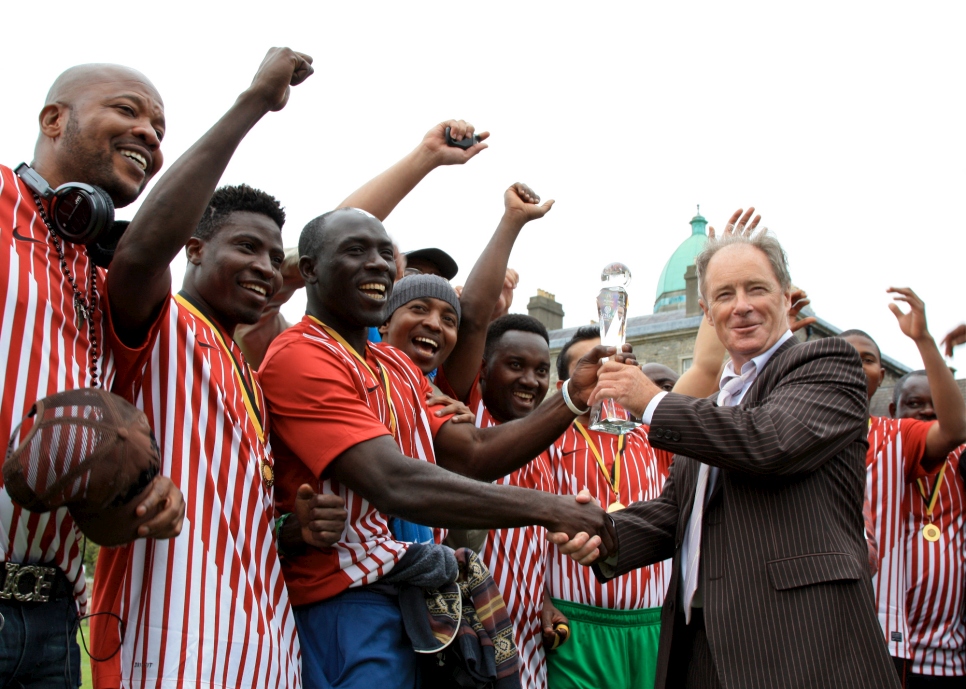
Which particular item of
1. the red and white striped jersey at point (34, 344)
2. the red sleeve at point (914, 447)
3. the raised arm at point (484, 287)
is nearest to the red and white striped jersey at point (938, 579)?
the red sleeve at point (914, 447)

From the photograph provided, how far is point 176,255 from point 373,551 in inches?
46.9

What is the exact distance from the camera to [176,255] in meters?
2.54

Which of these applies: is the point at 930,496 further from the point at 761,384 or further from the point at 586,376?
the point at 586,376

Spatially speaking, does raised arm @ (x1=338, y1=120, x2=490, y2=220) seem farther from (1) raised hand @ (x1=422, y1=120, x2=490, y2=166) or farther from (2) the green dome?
(2) the green dome

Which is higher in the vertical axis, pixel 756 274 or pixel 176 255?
pixel 756 274

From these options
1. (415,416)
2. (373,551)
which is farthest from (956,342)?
(373,551)

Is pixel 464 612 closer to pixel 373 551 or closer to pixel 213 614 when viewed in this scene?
pixel 373 551

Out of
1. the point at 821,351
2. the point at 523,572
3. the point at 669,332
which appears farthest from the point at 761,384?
the point at 669,332

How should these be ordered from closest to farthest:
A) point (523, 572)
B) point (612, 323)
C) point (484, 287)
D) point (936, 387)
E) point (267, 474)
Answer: point (267, 474), point (612, 323), point (484, 287), point (523, 572), point (936, 387)

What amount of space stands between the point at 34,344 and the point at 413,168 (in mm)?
2622

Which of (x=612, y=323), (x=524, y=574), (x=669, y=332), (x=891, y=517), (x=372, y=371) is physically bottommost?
(x=524, y=574)

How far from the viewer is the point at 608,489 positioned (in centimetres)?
502

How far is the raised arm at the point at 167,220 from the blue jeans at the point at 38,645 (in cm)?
79

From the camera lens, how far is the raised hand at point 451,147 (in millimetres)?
4773
